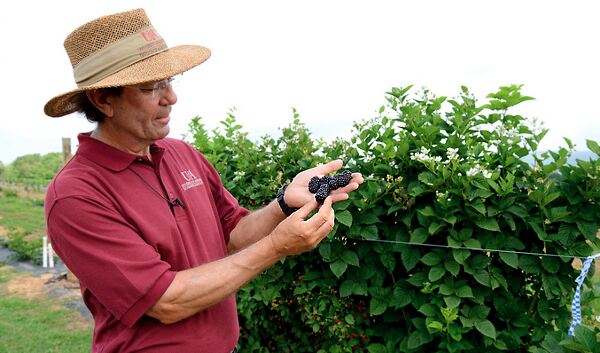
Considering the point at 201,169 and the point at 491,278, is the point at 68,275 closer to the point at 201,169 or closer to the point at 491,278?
the point at 201,169

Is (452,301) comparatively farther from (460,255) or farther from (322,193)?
(322,193)

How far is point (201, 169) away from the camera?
2.73 metres

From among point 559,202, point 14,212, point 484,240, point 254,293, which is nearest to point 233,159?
point 254,293

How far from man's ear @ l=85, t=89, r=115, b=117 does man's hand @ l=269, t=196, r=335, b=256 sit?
899mm

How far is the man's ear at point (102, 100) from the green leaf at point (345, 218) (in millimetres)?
1334

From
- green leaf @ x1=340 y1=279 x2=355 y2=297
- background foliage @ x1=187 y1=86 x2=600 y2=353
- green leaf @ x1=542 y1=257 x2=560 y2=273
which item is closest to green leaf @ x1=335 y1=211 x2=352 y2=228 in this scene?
background foliage @ x1=187 y1=86 x2=600 y2=353

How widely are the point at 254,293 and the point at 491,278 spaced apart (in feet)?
5.50

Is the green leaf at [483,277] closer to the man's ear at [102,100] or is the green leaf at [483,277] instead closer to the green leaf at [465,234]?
the green leaf at [465,234]

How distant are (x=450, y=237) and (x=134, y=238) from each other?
1.60 meters

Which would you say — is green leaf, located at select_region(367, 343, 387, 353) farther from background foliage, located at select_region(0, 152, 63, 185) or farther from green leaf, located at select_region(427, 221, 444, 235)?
background foliage, located at select_region(0, 152, 63, 185)

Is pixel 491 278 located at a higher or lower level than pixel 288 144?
lower

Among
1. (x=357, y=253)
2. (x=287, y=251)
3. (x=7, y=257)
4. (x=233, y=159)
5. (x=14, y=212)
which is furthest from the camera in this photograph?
(x=14, y=212)

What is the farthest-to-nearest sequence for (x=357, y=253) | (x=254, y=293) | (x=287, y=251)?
(x=254, y=293) → (x=357, y=253) → (x=287, y=251)

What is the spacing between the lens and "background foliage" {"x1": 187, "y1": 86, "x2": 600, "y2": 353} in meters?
2.71
